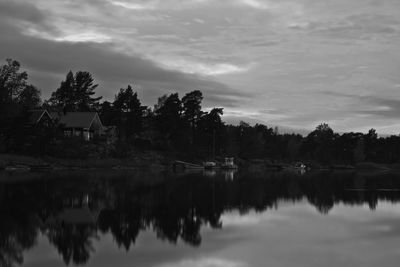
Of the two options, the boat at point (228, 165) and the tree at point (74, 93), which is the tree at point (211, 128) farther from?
the tree at point (74, 93)

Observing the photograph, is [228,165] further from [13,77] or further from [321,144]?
[321,144]

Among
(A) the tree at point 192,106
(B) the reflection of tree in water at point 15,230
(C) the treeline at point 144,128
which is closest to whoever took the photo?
(B) the reflection of tree in water at point 15,230

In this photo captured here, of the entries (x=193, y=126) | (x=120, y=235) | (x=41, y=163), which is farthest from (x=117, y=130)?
(x=120, y=235)

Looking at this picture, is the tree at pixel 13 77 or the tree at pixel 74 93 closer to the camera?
the tree at pixel 13 77

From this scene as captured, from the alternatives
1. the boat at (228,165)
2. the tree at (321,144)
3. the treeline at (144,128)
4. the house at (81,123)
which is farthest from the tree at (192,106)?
the tree at (321,144)

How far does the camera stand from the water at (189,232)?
14.2 meters

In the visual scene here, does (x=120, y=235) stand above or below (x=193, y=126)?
below

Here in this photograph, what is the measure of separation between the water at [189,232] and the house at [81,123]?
225ft

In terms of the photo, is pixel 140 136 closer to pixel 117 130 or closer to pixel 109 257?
pixel 117 130

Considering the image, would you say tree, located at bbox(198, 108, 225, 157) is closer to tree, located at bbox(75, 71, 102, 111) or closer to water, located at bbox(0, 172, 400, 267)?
tree, located at bbox(75, 71, 102, 111)

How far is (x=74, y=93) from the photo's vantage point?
113938 millimetres

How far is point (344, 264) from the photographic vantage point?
13727 millimetres

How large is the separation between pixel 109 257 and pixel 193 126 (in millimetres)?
114174

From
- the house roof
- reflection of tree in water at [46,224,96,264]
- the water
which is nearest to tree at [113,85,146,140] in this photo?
the house roof
